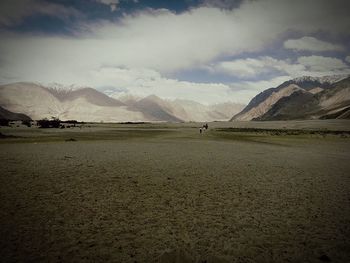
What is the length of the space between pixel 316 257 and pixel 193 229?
9.66 feet

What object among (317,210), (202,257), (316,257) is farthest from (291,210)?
(202,257)

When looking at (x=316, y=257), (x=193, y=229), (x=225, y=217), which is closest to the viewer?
(x=316, y=257)

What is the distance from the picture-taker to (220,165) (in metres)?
17.1

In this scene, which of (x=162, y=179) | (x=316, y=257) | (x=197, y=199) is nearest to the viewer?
(x=316, y=257)

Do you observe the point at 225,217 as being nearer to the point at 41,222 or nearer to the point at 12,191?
the point at 41,222

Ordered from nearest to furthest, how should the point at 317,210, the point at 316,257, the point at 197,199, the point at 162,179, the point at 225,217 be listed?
1. the point at 316,257
2. the point at 225,217
3. the point at 317,210
4. the point at 197,199
5. the point at 162,179

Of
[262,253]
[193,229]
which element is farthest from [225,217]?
[262,253]

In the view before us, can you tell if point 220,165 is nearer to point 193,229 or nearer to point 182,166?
point 182,166

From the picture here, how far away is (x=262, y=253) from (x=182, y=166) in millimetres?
10547

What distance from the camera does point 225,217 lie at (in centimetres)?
831

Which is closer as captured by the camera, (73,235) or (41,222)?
(73,235)

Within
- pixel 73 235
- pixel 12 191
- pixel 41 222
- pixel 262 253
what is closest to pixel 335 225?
pixel 262 253

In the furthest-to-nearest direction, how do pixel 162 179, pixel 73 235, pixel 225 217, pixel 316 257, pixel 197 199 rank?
1. pixel 162 179
2. pixel 197 199
3. pixel 225 217
4. pixel 73 235
5. pixel 316 257

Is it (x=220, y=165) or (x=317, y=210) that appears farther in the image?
(x=220, y=165)
